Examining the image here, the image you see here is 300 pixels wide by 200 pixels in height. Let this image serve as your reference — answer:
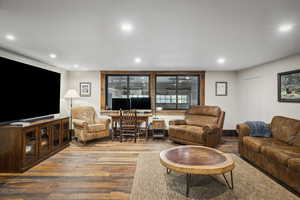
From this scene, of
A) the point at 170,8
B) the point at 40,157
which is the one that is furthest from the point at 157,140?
the point at 170,8

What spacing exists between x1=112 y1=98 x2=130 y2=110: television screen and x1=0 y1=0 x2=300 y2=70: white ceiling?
1.95m

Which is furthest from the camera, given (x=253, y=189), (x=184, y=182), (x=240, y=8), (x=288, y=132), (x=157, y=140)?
(x=157, y=140)

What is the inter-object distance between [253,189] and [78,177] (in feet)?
8.68

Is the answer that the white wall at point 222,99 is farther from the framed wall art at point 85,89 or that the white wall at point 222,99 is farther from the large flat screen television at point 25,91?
the large flat screen television at point 25,91

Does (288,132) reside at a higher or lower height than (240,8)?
lower

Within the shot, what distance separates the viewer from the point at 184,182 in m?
2.26

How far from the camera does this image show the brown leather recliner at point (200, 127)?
380 cm

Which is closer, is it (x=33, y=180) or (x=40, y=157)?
(x=33, y=180)

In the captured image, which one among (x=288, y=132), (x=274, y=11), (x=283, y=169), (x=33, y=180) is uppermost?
(x=274, y=11)

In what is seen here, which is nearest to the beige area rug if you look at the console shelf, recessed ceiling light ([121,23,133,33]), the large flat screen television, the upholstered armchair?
the console shelf

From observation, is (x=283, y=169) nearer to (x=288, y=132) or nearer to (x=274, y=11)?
(x=288, y=132)

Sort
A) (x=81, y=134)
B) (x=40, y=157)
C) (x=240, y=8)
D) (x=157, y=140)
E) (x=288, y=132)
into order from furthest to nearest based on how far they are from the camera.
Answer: (x=157, y=140) < (x=81, y=134) < (x=40, y=157) < (x=288, y=132) < (x=240, y=8)

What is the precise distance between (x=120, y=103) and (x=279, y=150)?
4040mm

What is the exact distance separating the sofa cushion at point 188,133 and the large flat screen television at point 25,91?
322 centimetres
